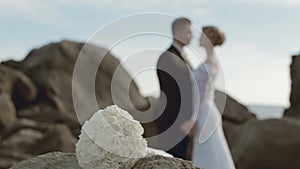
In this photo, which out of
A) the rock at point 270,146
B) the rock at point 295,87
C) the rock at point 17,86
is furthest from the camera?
the rock at point 295,87

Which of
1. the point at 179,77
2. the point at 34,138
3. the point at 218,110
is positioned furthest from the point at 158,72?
the point at 34,138

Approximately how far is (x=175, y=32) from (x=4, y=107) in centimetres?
862

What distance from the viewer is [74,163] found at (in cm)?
427

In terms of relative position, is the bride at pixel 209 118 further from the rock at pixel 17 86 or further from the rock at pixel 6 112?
the rock at pixel 17 86

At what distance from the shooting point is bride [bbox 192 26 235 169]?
607 centimetres

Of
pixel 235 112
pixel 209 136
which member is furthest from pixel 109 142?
pixel 235 112

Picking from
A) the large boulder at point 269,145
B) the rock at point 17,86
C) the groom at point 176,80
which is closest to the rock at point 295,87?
the large boulder at point 269,145

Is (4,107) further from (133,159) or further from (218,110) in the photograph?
(133,159)

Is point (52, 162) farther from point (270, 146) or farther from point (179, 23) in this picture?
point (270, 146)

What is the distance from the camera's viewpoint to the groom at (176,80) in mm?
5672

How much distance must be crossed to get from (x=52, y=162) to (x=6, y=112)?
31.5 feet

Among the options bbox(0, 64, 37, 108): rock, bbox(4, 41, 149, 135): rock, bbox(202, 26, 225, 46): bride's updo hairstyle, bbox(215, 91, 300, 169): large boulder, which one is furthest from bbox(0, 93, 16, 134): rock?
bbox(202, 26, 225, 46): bride's updo hairstyle

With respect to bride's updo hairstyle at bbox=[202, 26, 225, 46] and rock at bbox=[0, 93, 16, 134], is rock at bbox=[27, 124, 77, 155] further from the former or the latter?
bride's updo hairstyle at bbox=[202, 26, 225, 46]

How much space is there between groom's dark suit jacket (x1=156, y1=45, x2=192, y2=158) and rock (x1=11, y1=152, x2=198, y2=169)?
4.90 feet
